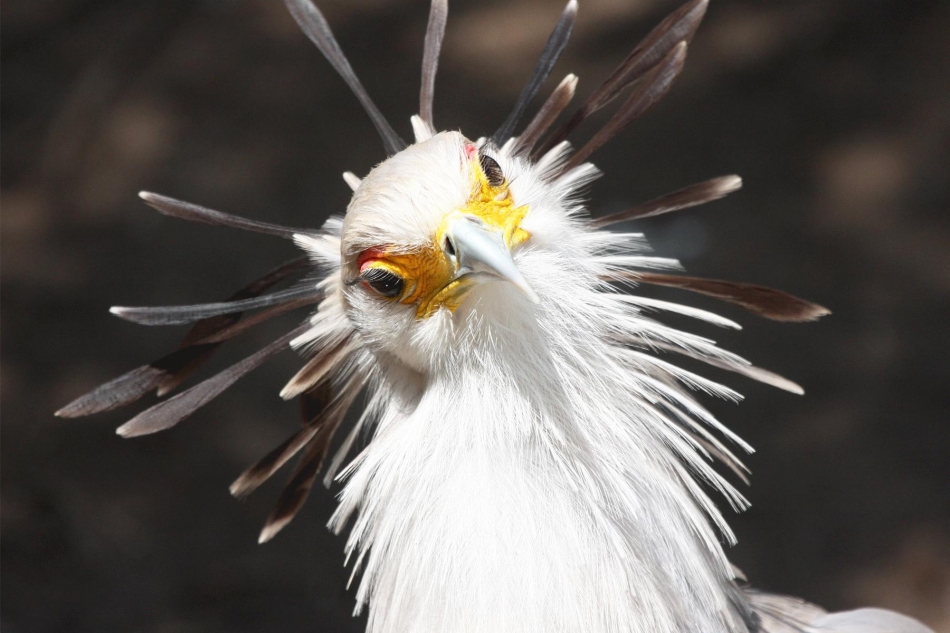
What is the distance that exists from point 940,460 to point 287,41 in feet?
7.19

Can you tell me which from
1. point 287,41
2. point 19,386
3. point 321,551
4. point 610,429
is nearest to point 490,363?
point 610,429

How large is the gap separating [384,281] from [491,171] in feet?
0.61

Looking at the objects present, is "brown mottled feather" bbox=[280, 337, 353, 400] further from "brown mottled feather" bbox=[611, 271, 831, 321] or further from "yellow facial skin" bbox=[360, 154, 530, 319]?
"brown mottled feather" bbox=[611, 271, 831, 321]

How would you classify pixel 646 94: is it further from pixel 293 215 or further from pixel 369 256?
pixel 293 215

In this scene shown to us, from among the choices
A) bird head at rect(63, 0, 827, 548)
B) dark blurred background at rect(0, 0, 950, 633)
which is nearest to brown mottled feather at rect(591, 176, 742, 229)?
bird head at rect(63, 0, 827, 548)

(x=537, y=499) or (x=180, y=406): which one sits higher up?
(x=537, y=499)

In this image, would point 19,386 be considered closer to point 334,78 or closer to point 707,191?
point 334,78

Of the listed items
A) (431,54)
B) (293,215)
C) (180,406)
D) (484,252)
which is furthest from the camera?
(293,215)

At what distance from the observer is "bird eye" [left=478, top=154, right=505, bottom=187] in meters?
1.07

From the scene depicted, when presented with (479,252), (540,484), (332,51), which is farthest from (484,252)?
(332,51)

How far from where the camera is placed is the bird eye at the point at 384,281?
1.04m

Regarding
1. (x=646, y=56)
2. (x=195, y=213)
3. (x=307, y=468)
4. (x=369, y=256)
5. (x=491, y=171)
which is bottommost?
(x=307, y=468)

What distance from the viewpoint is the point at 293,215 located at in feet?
8.52

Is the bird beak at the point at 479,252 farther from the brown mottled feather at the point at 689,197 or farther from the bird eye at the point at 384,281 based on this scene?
the brown mottled feather at the point at 689,197
